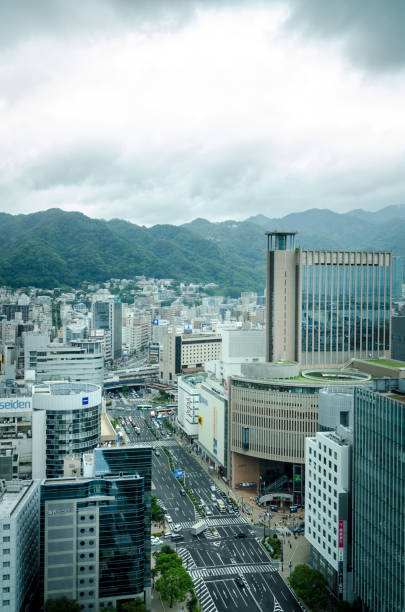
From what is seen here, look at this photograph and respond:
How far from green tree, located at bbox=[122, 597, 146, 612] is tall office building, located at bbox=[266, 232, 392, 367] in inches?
1841

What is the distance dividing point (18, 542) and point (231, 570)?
19.3 m

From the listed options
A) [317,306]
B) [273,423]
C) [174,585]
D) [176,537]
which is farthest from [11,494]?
[317,306]

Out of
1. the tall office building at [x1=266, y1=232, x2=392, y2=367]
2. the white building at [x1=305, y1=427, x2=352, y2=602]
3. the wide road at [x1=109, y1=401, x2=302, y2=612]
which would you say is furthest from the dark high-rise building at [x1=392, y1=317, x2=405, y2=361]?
the white building at [x1=305, y1=427, x2=352, y2=602]

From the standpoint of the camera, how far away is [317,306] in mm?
82188

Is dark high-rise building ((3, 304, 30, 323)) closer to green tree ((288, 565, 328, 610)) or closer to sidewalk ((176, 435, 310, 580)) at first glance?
sidewalk ((176, 435, 310, 580))

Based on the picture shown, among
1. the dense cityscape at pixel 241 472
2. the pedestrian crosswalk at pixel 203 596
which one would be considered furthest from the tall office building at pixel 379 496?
the pedestrian crosswalk at pixel 203 596

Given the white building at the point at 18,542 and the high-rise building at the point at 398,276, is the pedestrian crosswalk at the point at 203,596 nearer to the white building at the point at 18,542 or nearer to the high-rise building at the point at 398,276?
the white building at the point at 18,542

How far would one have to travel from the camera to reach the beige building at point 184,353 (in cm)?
13062

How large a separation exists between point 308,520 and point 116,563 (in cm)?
1618

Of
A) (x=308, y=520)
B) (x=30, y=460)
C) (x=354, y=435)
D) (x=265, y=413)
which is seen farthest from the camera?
(x=265, y=413)

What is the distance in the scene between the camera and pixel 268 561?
49.0 meters

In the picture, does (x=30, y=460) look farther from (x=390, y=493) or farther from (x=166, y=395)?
(x=166, y=395)

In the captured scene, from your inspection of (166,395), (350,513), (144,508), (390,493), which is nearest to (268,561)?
(350,513)

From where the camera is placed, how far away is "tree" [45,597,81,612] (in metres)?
36.3
